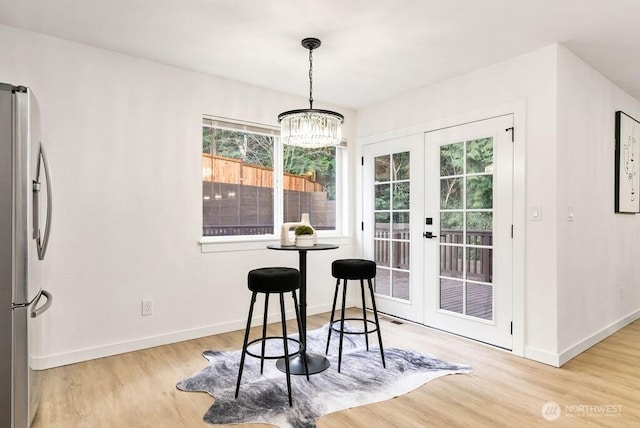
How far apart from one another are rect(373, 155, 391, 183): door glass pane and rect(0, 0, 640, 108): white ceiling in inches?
38.3

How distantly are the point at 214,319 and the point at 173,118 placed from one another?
1843 mm

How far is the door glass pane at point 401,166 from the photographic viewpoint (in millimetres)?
4004

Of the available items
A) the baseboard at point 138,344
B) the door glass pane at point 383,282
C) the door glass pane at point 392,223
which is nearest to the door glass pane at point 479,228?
the door glass pane at point 392,223

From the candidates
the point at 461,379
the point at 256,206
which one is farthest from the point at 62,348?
the point at 461,379

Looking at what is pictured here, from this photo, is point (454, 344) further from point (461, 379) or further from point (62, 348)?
point (62, 348)

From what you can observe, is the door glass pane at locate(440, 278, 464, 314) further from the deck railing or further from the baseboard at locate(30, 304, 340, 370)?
the baseboard at locate(30, 304, 340, 370)

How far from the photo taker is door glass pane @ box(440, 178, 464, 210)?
3510mm

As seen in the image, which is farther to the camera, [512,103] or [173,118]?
[173,118]

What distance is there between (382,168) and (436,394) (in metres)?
2.50

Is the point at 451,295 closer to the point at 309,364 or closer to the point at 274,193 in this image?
the point at 309,364

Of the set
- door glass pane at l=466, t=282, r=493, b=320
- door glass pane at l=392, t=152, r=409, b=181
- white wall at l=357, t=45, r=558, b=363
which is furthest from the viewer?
door glass pane at l=392, t=152, r=409, b=181

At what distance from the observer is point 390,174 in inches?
165

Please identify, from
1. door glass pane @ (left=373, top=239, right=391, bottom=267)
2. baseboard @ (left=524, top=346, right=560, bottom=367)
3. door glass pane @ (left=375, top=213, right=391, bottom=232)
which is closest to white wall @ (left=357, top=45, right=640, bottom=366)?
baseboard @ (left=524, top=346, right=560, bottom=367)

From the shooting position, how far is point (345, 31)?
2688 millimetres
